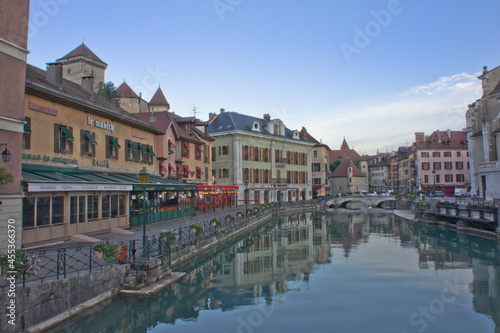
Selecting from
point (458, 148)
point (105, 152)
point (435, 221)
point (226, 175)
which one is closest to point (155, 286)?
point (105, 152)

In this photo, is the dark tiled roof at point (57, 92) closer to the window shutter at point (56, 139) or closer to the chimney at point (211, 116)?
the window shutter at point (56, 139)

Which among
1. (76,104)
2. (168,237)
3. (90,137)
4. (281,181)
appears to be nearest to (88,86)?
(76,104)

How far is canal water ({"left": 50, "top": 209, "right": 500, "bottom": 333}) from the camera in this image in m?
10.9

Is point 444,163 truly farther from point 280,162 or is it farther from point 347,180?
point 280,162

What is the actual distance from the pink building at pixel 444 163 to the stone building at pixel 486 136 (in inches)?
983

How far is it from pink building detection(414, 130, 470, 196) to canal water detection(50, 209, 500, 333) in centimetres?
4920

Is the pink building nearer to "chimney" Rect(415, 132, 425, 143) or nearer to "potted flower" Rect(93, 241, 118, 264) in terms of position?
"chimney" Rect(415, 132, 425, 143)

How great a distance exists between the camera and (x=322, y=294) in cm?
1388

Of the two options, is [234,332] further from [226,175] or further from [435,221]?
[226,175]

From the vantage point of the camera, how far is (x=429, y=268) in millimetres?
18797

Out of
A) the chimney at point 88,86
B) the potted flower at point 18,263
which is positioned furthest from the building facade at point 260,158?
the potted flower at point 18,263

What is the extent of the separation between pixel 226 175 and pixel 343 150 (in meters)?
65.8

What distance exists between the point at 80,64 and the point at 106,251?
74848 millimetres

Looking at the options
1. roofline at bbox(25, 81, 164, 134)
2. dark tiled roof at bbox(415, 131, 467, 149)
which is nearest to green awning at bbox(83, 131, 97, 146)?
roofline at bbox(25, 81, 164, 134)
